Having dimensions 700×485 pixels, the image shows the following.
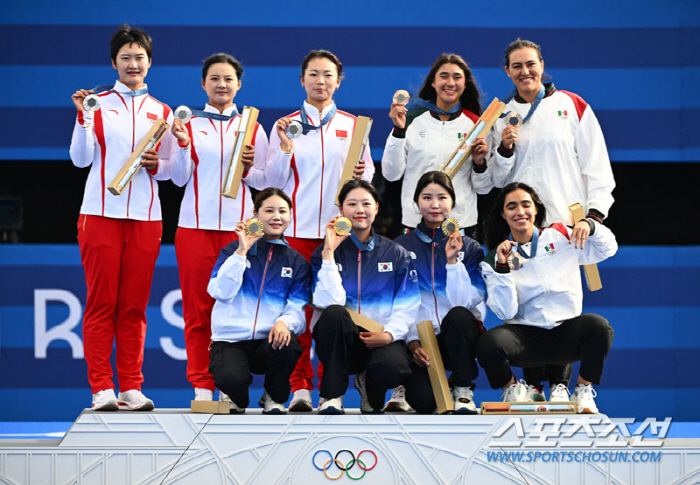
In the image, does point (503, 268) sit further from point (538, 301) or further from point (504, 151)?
point (504, 151)

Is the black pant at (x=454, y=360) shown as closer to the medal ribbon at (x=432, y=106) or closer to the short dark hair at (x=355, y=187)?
the short dark hair at (x=355, y=187)

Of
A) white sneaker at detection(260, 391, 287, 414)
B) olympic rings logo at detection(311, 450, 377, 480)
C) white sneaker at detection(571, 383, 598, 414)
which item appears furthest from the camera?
white sneaker at detection(571, 383, 598, 414)

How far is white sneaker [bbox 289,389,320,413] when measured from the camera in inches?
154

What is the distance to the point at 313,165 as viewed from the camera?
4.17 meters

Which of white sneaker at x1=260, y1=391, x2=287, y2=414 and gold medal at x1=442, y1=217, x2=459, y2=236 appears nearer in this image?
white sneaker at x1=260, y1=391, x2=287, y2=414

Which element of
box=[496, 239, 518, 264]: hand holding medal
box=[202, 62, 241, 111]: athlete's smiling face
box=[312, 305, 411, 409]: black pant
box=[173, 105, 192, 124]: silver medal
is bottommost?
box=[312, 305, 411, 409]: black pant

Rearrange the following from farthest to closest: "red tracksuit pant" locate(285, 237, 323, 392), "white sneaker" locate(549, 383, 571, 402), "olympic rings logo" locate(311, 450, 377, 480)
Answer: "red tracksuit pant" locate(285, 237, 323, 392)
"white sneaker" locate(549, 383, 571, 402)
"olympic rings logo" locate(311, 450, 377, 480)

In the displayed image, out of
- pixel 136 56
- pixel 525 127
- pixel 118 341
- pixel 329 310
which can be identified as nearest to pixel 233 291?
pixel 329 310

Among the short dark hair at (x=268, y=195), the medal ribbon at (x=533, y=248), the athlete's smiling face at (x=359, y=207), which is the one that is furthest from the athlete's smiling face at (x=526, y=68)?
the short dark hair at (x=268, y=195)

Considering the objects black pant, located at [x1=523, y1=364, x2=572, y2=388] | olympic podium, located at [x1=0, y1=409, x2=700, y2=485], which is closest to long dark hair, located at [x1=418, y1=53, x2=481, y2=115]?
black pant, located at [x1=523, y1=364, x2=572, y2=388]

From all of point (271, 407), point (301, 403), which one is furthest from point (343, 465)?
point (301, 403)

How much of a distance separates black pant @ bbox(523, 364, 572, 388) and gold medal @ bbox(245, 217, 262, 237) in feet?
4.82

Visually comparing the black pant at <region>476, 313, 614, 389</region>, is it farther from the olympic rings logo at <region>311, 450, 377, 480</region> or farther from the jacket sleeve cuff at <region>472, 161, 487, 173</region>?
the jacket sleeve cuff at <region>472, 161, 487, 173</region>

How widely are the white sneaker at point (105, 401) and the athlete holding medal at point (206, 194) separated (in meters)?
0.37
